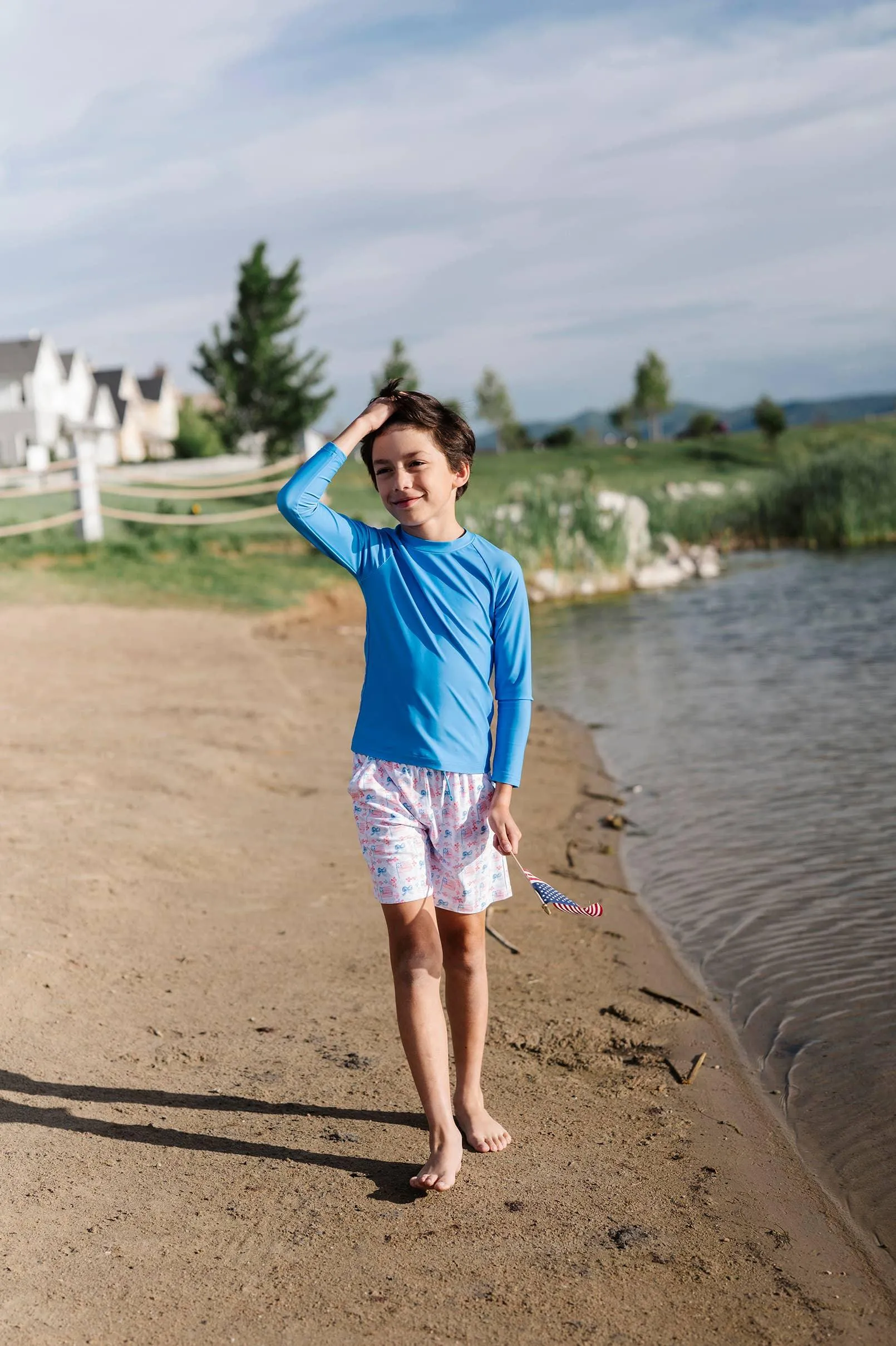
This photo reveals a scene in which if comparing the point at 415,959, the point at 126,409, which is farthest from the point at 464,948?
the point at 126,409

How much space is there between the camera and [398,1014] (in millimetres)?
3070

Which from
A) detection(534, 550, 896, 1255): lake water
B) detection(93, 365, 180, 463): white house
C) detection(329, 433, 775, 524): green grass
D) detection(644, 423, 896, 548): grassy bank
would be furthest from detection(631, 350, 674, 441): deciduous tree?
detection(534, 550, 896, 1255): lake water

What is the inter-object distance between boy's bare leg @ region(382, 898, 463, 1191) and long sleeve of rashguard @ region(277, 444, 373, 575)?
0.87m

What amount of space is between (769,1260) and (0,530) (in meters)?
15.7

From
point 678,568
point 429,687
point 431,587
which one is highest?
point 431,587

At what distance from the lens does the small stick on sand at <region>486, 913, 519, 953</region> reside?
472 centimetres

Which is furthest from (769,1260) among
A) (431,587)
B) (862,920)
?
(862,920)

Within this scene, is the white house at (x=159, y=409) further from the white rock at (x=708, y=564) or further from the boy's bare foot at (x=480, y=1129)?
the boy's bare foot at (x=480, y=1129)

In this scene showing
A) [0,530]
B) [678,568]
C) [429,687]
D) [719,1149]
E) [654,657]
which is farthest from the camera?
[678,568]

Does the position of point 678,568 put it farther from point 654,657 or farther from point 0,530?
point 0,530

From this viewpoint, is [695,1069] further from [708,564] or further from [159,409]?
[159,409]

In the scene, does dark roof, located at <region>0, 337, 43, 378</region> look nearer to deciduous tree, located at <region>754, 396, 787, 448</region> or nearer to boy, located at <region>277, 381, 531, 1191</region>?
deciduous tree, located at <region>754, 396, 787, 448</region>

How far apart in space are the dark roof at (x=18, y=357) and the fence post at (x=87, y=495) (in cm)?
4072

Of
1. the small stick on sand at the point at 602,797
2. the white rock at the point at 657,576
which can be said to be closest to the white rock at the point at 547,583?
the white rock at the point at 657,576
